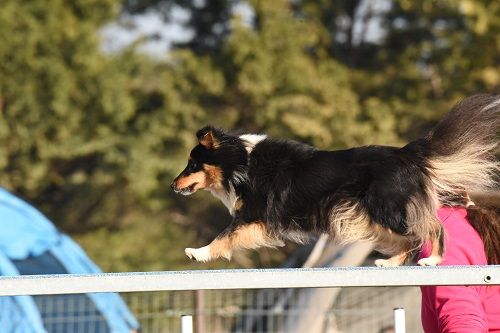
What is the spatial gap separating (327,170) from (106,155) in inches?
484

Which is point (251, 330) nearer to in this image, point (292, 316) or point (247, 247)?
point (292, 316)

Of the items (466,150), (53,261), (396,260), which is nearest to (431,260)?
(396,260)

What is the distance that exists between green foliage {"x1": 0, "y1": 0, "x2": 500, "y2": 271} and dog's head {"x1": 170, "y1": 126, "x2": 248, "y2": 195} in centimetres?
1071

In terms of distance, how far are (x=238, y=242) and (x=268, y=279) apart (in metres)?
1.60

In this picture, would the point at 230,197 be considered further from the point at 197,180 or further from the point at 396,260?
the point at 396,260

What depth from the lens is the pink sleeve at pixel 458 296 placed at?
293 centimetres

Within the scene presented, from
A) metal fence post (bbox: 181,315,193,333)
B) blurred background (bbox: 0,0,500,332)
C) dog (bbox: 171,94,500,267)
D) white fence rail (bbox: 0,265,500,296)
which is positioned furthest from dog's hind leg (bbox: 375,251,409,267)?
blurred background (bbox: 0,0,500,332)

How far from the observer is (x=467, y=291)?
2953mm

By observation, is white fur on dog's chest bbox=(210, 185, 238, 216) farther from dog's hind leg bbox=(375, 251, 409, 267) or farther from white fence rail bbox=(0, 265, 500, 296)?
white fence rail bbox=(0, 265, 500, 296)

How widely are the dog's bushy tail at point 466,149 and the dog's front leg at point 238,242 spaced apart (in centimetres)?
70

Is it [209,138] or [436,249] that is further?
[209,138]

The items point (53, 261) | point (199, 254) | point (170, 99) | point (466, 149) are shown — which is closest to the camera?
point (466, 149)

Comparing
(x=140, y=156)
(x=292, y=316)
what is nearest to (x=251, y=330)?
(x=292, y=316)

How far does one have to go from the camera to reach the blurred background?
15648mm
